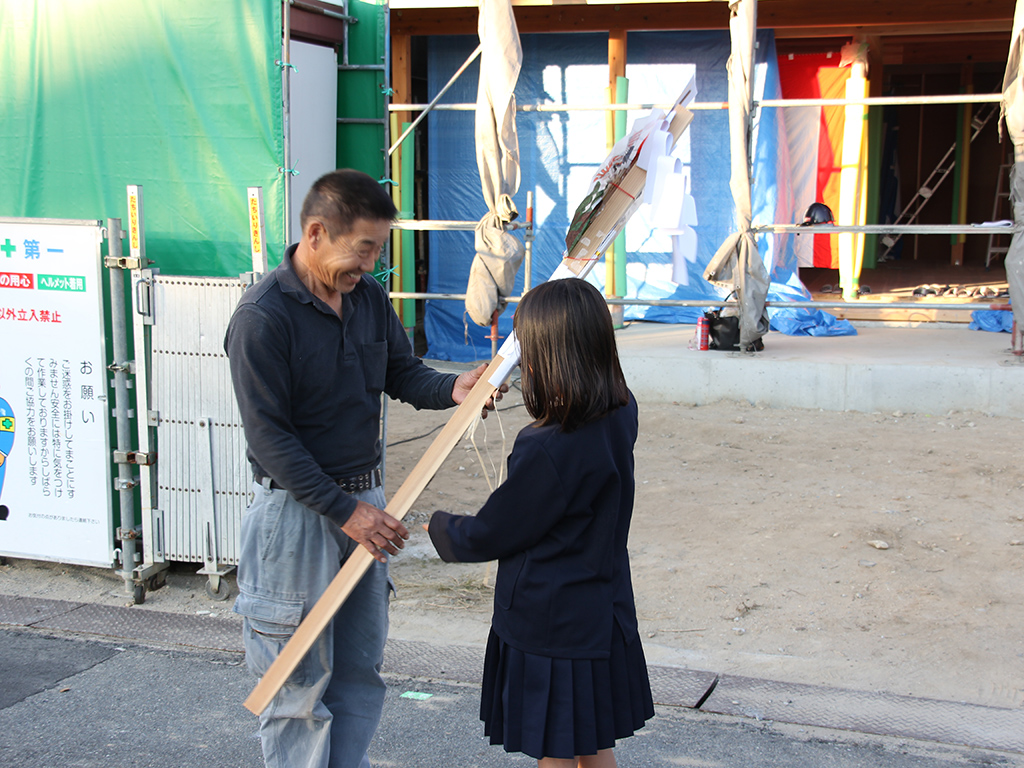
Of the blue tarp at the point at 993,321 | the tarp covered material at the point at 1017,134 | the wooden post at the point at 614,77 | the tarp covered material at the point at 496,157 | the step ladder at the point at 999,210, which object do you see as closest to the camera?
the tarp covered material at the point at 1017,134

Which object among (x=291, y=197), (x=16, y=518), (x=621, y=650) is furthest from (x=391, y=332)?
(x=16, y=518)

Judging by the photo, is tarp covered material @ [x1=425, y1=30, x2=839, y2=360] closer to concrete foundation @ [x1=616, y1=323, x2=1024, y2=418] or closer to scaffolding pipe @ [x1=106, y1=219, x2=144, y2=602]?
concrete foundation @ [x1=616, y1=323, x2=1024, y2=418]

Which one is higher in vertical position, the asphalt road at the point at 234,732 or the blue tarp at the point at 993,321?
the blue tarp at the point at 993,321

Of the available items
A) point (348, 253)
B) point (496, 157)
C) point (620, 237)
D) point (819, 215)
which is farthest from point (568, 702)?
point (819, 215)

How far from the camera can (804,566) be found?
14.9 ft

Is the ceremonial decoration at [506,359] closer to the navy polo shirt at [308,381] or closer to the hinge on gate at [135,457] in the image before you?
the navy polo shirt at [308,381]

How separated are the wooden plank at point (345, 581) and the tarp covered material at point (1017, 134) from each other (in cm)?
612

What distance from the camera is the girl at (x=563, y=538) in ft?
6.66

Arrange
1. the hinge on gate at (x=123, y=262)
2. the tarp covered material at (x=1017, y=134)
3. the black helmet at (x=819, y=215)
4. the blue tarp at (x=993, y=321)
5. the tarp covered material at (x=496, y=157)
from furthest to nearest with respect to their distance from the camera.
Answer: the black helmet at (x=819, y=215)
the blue tarp at (x=993, y=321)
the tarp covered material at (x=496, y=157)
the tarp covered material at (x=1017, y=134)
the hinge on gate at (x=123, y=262)

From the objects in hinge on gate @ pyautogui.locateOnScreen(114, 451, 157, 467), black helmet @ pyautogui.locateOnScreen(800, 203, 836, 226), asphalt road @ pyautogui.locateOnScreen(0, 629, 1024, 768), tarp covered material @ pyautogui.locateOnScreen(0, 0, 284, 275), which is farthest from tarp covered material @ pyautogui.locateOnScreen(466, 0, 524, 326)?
asphalt road @ pyautogui.locateOnScreen(0, 629, 1024, 768)

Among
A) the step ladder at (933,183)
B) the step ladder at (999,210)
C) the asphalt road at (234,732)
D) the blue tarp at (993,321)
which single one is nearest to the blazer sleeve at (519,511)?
the asphalt road at (234,732)

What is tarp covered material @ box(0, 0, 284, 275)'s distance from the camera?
442 centimetres

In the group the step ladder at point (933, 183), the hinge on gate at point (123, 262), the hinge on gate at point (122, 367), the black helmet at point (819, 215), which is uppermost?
the step ladder at point (933, 183)

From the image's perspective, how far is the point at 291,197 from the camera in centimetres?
448
